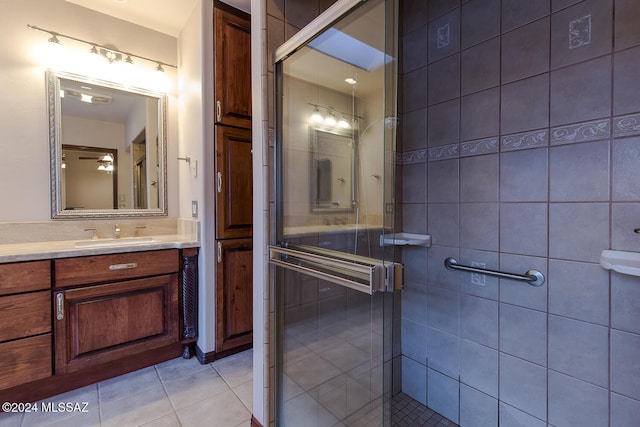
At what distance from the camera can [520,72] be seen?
1267 millimetres

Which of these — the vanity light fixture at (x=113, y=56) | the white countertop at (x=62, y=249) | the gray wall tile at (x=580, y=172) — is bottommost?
the white countertop at (x=62, y=249)

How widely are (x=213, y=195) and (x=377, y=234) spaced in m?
1.43

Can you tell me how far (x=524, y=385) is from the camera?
4.18ft

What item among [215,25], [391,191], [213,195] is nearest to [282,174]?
[391,191]

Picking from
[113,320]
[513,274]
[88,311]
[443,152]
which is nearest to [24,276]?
[88,311]

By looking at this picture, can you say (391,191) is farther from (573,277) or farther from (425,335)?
(425,335)

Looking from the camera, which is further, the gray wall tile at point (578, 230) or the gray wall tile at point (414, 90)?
the gray wall tile at point (414, 90)

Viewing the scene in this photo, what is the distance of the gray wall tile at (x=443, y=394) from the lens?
152 centimetres

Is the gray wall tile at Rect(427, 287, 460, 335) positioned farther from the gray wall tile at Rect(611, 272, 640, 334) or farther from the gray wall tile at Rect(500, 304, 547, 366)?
the gray wall tile at Rect(611, 272, 640, 334)

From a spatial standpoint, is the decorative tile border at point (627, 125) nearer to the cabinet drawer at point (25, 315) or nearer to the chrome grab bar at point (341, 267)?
the chrome grab bar at point (341, 267)

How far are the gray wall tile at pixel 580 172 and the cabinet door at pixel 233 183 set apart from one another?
180cm

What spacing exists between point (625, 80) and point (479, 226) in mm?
737

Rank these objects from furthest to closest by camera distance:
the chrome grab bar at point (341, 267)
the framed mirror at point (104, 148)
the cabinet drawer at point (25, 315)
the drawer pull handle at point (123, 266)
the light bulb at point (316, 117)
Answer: the framed mirror at point (104, 148) < the drawer pull handle at point (123, 266) < the cabinet drawer at point (25, 315) < the light bulb at point (316, 117) < the chrome grab bar at point (341, 267)

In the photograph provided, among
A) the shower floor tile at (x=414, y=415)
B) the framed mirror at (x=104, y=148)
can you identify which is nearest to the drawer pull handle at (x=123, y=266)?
the framed mirror at (x=104, y=148)
